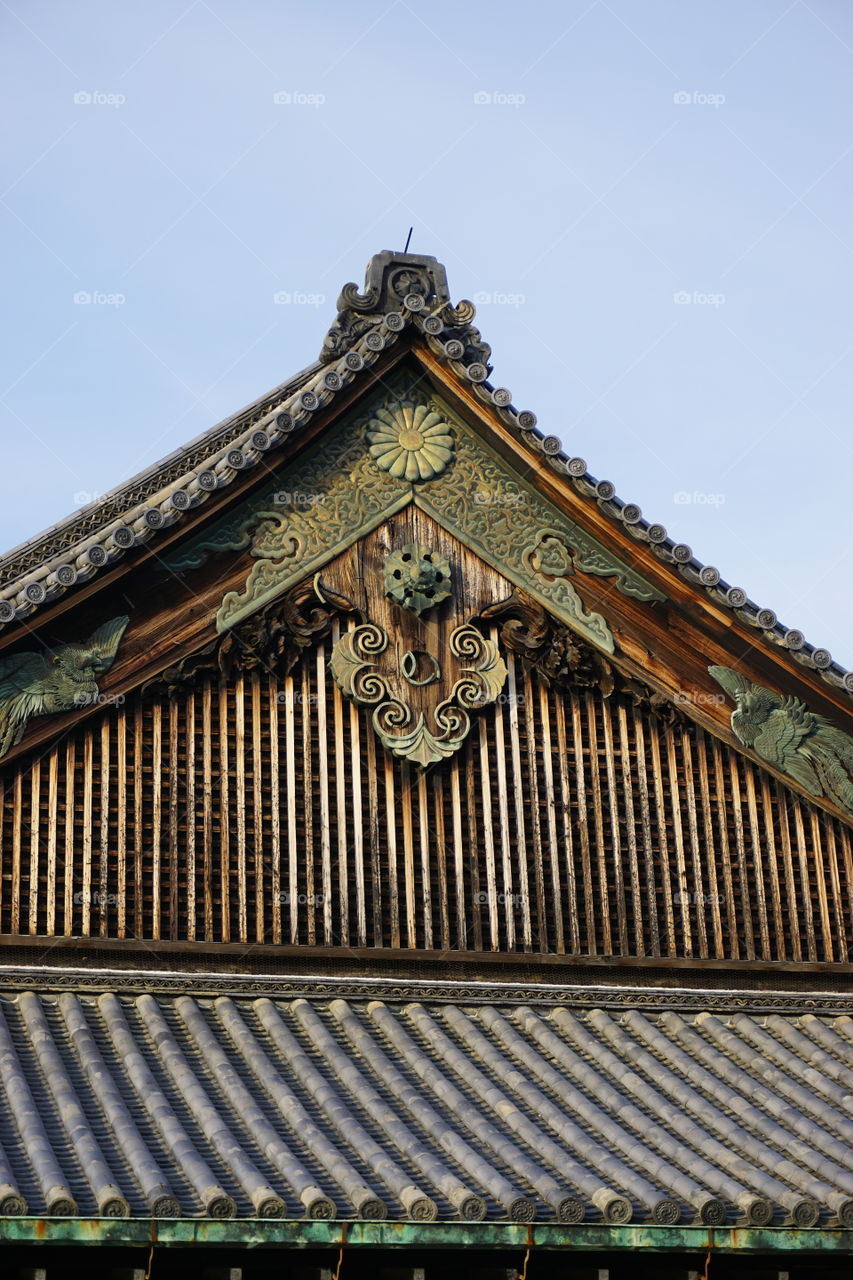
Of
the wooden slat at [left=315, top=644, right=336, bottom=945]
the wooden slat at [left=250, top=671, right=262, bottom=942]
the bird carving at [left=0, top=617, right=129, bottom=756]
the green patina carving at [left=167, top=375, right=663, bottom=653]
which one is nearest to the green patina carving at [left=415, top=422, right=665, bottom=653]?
the green patina carving at [left=167, top=375, right=663, bottom=653]

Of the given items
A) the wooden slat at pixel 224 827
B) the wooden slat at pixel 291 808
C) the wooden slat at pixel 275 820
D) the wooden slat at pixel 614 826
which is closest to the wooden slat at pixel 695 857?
Answer: the wooden slat at pixel 614 826

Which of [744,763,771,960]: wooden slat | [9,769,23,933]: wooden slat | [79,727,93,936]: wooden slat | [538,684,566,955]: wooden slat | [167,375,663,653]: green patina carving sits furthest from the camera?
[744,763,771,960]: wooden slat

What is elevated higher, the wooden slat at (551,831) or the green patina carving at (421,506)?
the green patina carving at (421,506)

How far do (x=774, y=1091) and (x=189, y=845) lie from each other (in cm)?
408

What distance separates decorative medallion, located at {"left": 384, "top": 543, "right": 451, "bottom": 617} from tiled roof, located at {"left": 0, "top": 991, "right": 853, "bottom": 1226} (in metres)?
2.77

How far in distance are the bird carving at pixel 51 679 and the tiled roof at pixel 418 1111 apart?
1801 millimetres

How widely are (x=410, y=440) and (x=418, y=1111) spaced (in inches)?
195

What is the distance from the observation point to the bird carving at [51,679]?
1159 centimetres

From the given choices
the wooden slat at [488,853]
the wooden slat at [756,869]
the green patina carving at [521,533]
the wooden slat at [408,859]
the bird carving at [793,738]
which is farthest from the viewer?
the bird carving at [793,738]

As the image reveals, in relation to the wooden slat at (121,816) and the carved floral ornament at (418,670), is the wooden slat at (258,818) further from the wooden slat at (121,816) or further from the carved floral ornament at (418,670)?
the wooden slat at (121,816)

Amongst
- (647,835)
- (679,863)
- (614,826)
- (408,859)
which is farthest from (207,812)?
(679,863)

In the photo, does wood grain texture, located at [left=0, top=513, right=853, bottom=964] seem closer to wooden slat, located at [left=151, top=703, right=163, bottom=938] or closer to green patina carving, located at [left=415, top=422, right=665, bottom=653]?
wooden slat, located at [left=151, top=703, right=163, bottom=938]

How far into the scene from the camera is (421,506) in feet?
42.3

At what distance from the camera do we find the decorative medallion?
41.2ft
